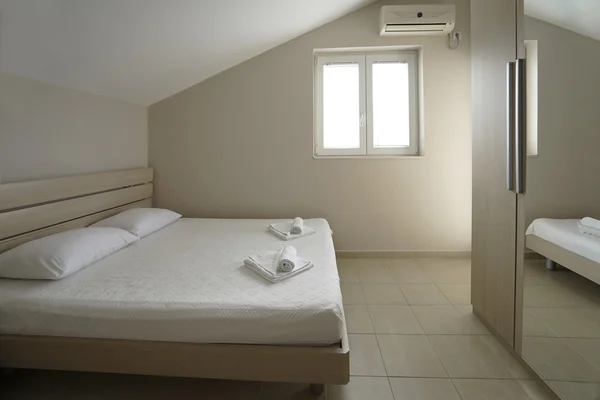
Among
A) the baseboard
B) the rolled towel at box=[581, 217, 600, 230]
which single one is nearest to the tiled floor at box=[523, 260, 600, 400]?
the rolled towel at box=[581, 217, 600, 230]

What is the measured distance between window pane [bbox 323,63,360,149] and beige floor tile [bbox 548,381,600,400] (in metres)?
2.69

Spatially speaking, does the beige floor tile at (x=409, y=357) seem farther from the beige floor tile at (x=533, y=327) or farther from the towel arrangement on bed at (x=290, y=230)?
the towel arrangement on bed at (x=290, y=230)

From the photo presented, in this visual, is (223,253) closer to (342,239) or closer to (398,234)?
(342,239)

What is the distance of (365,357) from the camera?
6.58 ft

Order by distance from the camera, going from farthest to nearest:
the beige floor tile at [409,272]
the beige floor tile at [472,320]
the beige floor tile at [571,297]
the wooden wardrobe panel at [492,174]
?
the beige floor tile at [409,272] → the beige floor tile at [472,320] → the wooden wardrobe panel at [492,174] → the beige floor tile at [571,297]

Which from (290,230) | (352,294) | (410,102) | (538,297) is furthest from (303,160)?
(538,297)

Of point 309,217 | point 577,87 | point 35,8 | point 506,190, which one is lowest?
point 309,217

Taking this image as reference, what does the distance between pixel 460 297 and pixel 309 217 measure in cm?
159

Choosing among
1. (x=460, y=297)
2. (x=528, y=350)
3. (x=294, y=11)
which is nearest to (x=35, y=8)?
(x=294, y=11)

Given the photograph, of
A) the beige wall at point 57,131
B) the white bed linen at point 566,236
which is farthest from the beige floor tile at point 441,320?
the beige wall at point 57,131

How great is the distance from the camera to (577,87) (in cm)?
151

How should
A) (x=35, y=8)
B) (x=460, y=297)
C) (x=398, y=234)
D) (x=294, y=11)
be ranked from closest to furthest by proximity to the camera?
1. (x=35, y=8)
2. (x=460, y=297)
3. (x=294, y=11)
4. (x=398, y=234)

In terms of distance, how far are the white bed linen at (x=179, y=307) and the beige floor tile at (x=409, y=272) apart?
147cm

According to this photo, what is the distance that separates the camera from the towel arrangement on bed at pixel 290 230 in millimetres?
2775
